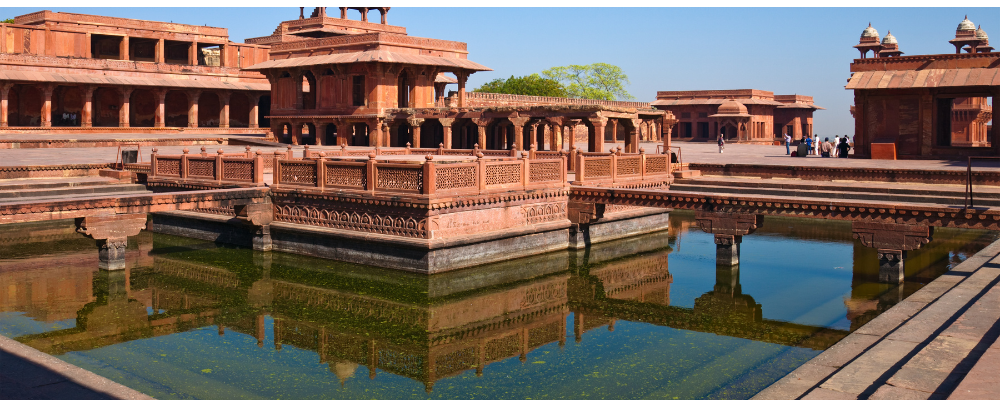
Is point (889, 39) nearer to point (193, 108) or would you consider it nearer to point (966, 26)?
point (966, 26)

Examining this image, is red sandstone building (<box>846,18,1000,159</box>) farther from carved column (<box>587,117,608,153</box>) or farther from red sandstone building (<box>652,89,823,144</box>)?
red sandstone building (<box>652,89,823,144</box>)

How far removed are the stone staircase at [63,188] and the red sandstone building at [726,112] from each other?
135 ft

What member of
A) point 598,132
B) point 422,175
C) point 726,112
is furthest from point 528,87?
point 422,175

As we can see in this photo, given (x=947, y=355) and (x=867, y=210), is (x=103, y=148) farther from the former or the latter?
(x=947, y=355)

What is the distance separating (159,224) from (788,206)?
14.3 m

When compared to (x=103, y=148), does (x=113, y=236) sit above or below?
below

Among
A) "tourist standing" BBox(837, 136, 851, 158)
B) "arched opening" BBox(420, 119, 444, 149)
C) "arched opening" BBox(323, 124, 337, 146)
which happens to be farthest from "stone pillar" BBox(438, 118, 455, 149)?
"tourist standing" BBox(837, 136, 851, 158)

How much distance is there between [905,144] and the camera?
27.9 m

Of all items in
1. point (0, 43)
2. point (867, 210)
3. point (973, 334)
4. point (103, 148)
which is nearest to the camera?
point (973, 334)

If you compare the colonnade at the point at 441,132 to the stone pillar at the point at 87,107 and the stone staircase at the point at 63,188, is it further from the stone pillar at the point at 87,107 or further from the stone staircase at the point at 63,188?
the stone staircase at the point at 63,188

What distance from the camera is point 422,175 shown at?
15875 mm

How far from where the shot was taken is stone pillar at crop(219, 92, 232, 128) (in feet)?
151

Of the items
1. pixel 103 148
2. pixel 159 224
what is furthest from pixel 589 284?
pixel 103 148

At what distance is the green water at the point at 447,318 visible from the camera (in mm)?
10430
